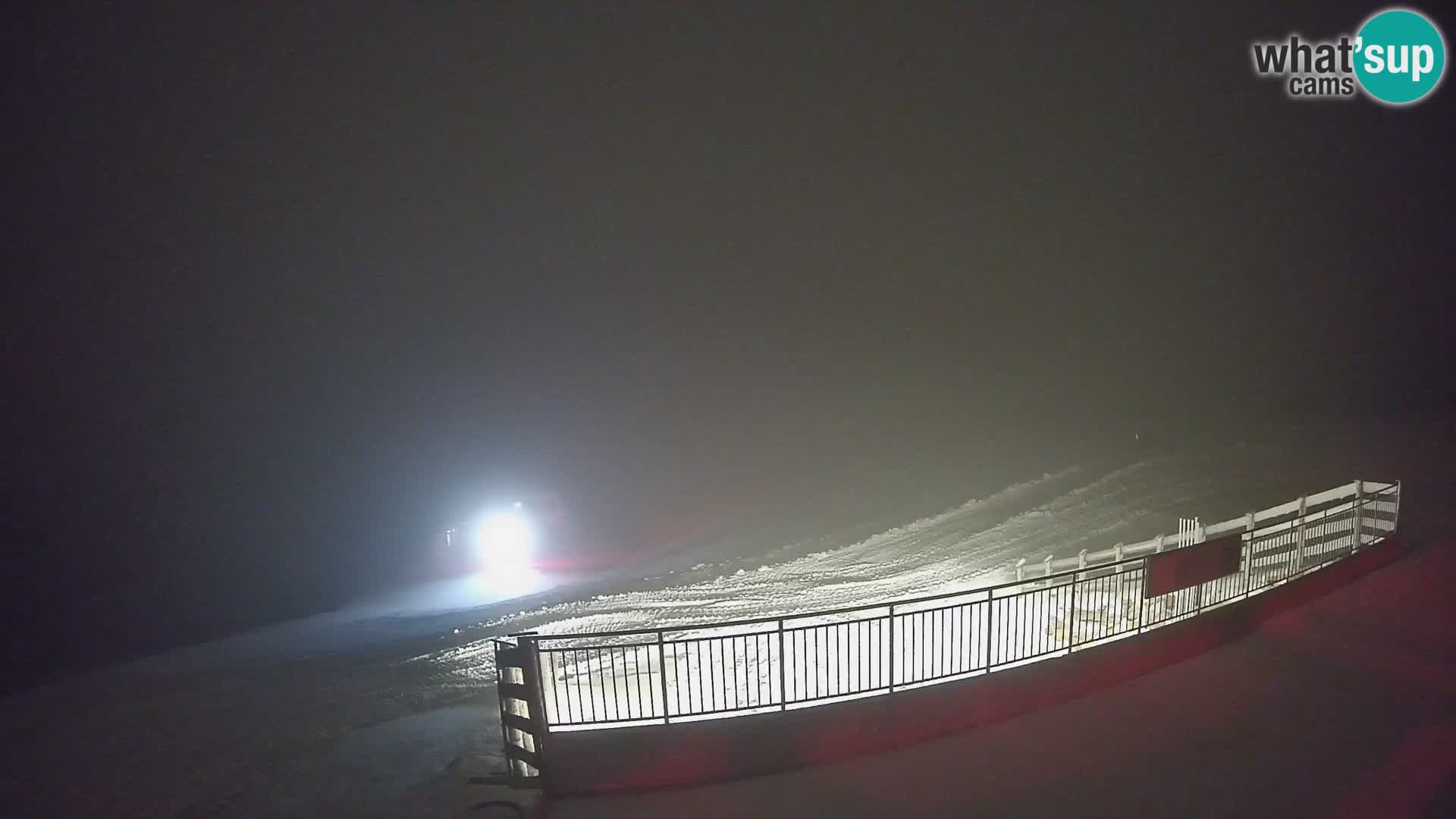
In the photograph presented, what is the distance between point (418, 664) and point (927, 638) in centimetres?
1101

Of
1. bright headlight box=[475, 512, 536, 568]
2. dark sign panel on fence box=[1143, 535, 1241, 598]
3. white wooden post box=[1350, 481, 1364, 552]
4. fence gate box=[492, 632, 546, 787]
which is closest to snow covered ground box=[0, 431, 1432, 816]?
fence gate box=[492, 632, 546, 787]

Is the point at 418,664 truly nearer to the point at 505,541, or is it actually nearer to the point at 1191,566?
the point at 1191,566

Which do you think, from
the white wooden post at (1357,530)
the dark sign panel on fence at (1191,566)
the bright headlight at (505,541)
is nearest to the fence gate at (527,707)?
the dark sign panel on fence at (1191,566)

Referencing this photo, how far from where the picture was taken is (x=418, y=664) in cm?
1408

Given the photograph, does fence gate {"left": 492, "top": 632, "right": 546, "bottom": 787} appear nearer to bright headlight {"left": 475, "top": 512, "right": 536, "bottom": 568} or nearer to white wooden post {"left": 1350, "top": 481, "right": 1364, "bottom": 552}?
white wooden post {"left": 1350, "top": 481, "right": 1364, "bottom": 552}

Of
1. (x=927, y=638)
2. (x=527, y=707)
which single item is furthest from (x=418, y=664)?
(x=927, y=638)

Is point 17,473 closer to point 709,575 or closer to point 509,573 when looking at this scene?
point 509,573

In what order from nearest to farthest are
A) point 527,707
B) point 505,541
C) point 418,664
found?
point 527,707, point 418,664, point 505,541

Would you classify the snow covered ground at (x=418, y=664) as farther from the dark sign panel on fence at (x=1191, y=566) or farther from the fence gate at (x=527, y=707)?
the dark sign panel on fence at (x=1191, y=566)

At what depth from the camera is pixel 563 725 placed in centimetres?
650

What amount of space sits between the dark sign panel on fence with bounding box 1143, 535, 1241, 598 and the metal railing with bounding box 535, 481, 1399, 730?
0.18 meters

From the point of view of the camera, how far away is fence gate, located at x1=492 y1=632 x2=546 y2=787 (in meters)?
5.97

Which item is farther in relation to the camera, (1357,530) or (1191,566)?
(1357,530)

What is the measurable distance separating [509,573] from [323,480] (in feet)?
62.5
